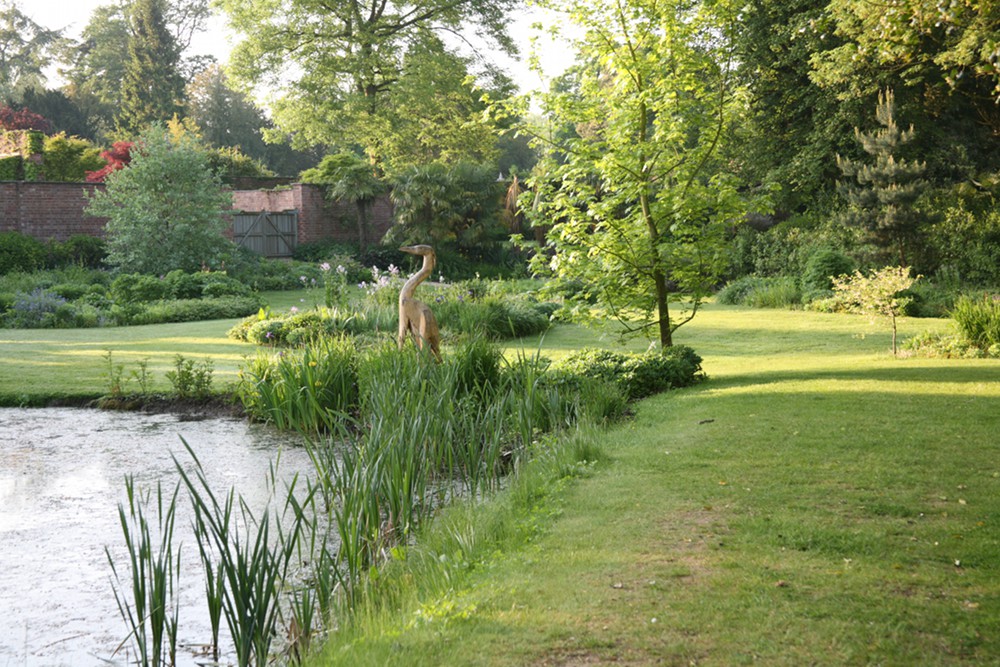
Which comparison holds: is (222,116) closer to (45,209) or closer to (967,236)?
(45,209)

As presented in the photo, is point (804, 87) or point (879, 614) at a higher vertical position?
point (804, 87)

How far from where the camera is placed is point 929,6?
26.7 ft

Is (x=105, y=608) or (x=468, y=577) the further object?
(x=105, y=608)

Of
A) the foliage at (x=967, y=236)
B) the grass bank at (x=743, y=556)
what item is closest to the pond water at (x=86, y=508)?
the grass bank at (x=743, y=556)

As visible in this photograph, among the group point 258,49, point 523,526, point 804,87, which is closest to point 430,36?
point 258,49

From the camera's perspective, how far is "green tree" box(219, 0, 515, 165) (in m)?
29.7

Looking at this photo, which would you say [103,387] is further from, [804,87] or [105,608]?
[804,87]

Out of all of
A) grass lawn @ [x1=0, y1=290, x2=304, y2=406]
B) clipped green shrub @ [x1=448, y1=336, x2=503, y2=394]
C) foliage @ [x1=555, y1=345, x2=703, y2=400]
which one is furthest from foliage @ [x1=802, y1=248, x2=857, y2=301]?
clipped green shrub @ [x1=448, y1=336, x2=503, y2=394]

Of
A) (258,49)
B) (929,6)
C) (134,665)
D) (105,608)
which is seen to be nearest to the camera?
(134,665)

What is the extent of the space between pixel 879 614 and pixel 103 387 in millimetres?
8764

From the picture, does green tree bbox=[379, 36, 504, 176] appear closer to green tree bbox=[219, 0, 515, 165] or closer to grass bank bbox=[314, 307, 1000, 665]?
green tree bbox=[219, 0, 515, 165]

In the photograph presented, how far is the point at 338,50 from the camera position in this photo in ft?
101

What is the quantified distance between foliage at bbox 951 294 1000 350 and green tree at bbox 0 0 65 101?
4964cm

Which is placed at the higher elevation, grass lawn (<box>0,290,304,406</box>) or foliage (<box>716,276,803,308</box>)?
foliage (<box>716,276,803,308</box>)
